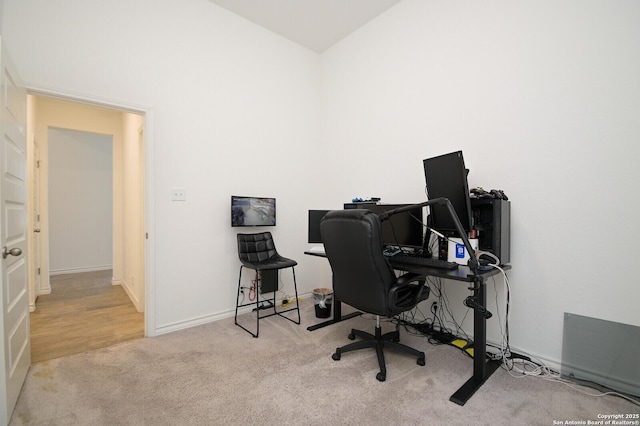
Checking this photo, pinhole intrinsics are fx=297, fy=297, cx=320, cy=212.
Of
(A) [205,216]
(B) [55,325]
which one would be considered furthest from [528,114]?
(B) [55,325]

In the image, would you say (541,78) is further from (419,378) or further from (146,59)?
(146,59)

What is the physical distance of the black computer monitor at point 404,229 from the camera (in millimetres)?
2637

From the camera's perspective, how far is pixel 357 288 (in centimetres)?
213

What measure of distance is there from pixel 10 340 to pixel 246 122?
262 centimetres

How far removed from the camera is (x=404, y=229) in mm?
2717

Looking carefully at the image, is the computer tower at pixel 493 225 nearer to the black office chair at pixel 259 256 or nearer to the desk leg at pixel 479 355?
the desk leg at pixel 479 355

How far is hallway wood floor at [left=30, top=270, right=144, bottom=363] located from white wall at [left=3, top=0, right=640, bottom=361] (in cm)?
55

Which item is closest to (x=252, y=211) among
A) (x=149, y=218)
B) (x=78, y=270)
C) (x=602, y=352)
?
(x=149, y=218)

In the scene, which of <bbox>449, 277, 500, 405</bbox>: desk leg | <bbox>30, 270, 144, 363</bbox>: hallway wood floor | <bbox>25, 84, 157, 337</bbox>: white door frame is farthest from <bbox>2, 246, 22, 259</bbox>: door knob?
<bbox>449, 277, 500, 405</bbox>: desk leg

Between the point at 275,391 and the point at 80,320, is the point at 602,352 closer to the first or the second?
the point at 275,391

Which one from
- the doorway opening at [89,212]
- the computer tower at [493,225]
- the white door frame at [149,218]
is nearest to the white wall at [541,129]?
the computer tower at [493,225]

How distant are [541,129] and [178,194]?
3131 millimetres

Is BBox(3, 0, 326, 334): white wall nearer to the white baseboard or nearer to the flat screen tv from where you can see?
the flat screen tv

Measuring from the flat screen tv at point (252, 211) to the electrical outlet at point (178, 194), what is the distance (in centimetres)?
47
